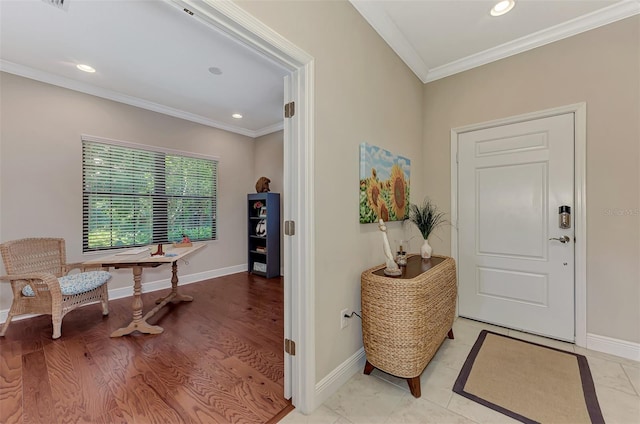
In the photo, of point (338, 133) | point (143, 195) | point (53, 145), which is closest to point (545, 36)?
point (338, 133)

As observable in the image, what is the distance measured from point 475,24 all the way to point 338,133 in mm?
1689

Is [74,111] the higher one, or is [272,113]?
[272,113]

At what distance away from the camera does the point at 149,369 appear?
1979mm

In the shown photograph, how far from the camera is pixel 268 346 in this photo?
7.61 ft

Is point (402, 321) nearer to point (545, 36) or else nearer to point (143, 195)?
point (545, 36)

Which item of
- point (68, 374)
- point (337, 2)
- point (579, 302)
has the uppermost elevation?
point (337, 2)

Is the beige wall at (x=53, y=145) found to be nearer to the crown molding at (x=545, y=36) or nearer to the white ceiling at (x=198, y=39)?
the white ceiling at (x=198, y=39)

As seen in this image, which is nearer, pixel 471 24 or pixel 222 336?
pixel 471 24

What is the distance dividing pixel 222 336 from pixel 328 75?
244 centimetres

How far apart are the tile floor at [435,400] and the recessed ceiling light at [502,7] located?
281 centimetres

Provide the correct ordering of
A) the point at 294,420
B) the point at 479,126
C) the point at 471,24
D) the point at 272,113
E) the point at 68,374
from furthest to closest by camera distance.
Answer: the point at 272,113 < the point at 479,126 < the point at 471,24 < the point at 68,374 < the point at 294,420

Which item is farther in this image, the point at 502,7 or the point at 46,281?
the point at 46,281

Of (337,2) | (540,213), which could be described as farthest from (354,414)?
(337,2)

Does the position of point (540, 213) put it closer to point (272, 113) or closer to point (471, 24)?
point (471, 24)
